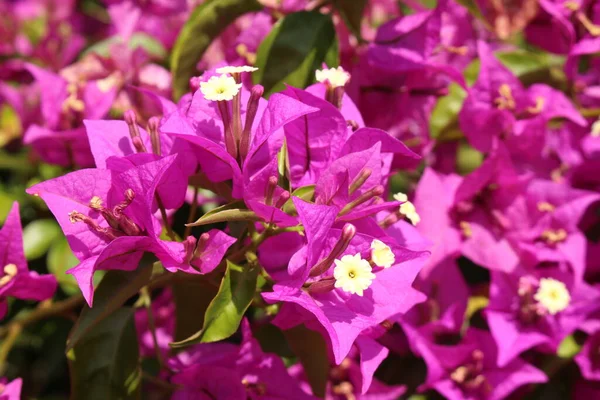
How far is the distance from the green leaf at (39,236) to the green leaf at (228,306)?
56 cm

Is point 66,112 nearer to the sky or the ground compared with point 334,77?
nearer to the ground

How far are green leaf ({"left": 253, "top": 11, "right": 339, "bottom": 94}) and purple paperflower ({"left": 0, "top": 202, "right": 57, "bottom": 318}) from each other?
37 centimetres

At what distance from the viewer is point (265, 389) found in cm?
88

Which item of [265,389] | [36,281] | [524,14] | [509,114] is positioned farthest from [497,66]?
[36,281]

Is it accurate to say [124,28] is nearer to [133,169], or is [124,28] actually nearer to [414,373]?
[133,169]

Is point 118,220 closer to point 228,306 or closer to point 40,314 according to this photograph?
point 228,306

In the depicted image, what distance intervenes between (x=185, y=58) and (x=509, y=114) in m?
0.52

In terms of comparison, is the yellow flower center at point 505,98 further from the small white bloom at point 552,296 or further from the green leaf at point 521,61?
the small white bloom at point 552,296

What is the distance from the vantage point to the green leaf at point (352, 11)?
98 cm

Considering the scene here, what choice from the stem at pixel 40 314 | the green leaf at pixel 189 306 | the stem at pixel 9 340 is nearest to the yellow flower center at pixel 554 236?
the green leaf at pixel 189 306

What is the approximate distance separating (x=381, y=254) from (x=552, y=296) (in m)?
0.44

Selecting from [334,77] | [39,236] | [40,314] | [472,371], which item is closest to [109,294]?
[40,314]

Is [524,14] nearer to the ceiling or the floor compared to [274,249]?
nearer to the ceiling

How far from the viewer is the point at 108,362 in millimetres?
843
